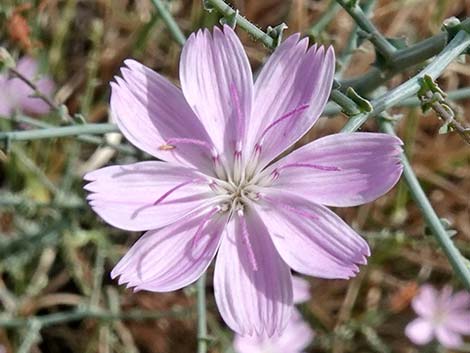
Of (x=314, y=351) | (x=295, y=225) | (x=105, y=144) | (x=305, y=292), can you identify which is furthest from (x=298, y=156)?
(x=314, y=351)

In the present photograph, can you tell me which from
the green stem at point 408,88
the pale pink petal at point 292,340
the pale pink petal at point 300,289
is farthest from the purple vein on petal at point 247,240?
the pale pink petal at point 292,340

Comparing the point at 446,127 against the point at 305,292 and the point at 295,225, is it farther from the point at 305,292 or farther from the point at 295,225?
the point at 305,292

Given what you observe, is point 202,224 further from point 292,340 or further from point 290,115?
point 292,340

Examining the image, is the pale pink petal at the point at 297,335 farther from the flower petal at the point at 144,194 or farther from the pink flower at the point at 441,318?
the flower petal at the point at 144,194

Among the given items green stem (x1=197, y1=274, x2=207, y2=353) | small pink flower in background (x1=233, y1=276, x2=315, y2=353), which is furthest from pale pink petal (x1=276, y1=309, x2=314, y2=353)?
green stem (x1=197, y1=274, x2=207, y2=353)

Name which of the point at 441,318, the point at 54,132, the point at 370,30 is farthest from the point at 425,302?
the point at 54,132

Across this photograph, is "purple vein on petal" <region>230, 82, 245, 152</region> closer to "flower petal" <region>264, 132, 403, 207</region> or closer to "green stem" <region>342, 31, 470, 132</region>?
"flower petal" <region>264, 132, 403, 207</region>
